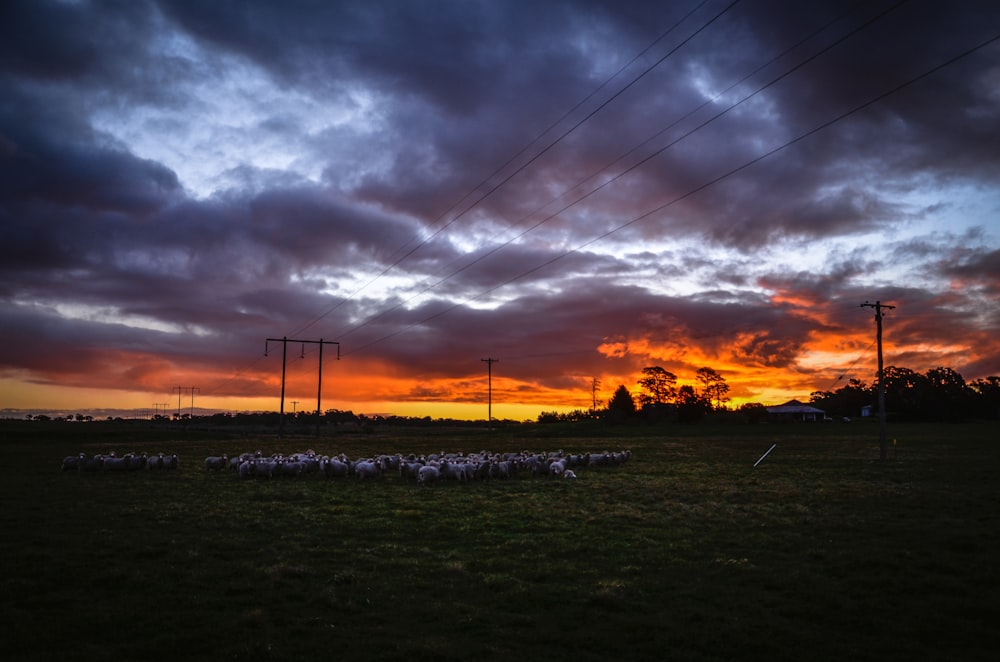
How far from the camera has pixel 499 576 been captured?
1405 centimetres

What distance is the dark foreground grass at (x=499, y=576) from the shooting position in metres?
10.3

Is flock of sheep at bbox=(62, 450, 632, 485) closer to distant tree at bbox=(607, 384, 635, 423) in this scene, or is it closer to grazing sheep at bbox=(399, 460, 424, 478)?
grazing sheep at bbox=(399, 460, 424, 478)

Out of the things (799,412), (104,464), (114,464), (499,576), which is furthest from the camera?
(799,412)

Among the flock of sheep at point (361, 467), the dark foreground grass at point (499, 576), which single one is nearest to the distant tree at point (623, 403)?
the flock of sheep at point (361, 467)

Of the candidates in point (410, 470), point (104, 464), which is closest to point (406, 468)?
point (410, 470)

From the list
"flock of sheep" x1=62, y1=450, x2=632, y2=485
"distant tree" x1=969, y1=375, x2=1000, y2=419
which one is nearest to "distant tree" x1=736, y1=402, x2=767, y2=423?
"distant tree" x1=969, y1=375, x2=1000, y2=419

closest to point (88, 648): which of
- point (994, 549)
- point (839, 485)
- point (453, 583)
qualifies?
point (453, 583)

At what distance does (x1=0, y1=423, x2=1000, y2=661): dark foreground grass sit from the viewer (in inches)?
404

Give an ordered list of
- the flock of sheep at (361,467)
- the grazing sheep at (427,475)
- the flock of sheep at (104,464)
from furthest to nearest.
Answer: the flock of sheep at (104,464) → the flock of sheep at (361,467) → the grazing sheep at (427,475)

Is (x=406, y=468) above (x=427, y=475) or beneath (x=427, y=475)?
above

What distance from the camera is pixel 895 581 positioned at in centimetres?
1373

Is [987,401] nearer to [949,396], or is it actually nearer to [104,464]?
[949,396]

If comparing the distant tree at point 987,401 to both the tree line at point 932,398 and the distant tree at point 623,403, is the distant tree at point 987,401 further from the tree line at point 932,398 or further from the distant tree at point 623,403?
the distant tree at point 623,403

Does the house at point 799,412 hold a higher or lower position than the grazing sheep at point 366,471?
higher
